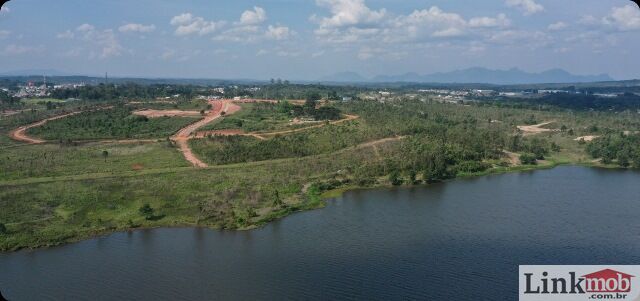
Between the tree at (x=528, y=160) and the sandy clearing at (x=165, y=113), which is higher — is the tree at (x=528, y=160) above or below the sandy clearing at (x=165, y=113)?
below

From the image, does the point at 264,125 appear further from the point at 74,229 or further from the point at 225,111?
the point at 74,229

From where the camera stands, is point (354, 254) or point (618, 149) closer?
point (354, 254)

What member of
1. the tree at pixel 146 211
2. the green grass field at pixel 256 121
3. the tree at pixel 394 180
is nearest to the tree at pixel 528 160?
the tree at pixel 394 180

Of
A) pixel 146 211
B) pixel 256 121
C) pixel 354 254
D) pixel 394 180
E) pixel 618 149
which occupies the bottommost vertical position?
pixel 354 254

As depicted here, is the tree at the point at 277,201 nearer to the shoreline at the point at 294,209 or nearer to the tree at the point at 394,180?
the shoreline at the point at 294,209

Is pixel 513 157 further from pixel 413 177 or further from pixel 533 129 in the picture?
pixel 533 129

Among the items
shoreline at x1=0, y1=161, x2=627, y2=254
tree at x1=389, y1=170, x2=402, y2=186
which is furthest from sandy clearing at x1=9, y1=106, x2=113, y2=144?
tree at x1=389, y1=170, x2=402, y2=186

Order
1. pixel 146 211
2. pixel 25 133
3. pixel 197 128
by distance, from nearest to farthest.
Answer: pixel 146 211, pixel 25 133, pixel 197 128

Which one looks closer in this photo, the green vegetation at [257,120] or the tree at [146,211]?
the tree at [146,211]

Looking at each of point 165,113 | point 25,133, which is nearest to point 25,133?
point 25,133
